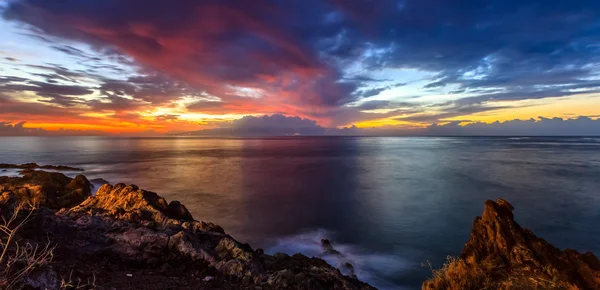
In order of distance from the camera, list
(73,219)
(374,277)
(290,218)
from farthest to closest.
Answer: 1. (290,218)
2. (374,277)
3. (73,219)

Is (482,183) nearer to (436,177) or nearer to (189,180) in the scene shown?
(436,177)

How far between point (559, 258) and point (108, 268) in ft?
41.6

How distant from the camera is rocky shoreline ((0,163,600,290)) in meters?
7.98

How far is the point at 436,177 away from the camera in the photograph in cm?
4109

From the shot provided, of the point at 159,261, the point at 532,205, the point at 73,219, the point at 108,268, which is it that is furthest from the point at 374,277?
the point at 532,205

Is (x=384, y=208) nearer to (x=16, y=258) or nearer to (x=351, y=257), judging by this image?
(x=351, y=257)

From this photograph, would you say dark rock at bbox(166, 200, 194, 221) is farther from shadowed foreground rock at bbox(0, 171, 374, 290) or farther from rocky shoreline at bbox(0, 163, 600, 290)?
rocky shoreline at bbox(0, 163, 600, 290)

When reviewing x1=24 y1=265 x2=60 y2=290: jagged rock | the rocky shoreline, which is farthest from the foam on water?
x1=24 y1=265 x2=60 y2=290: jagged rock

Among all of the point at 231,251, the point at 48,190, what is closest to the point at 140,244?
the point at 231,251

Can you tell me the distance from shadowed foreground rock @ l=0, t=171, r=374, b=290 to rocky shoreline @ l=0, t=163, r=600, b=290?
0.03 m

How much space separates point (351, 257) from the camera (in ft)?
50.8

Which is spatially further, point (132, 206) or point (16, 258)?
point (132, 206)

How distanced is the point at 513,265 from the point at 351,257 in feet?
24.9

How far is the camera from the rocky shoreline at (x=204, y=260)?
7.98 metres
